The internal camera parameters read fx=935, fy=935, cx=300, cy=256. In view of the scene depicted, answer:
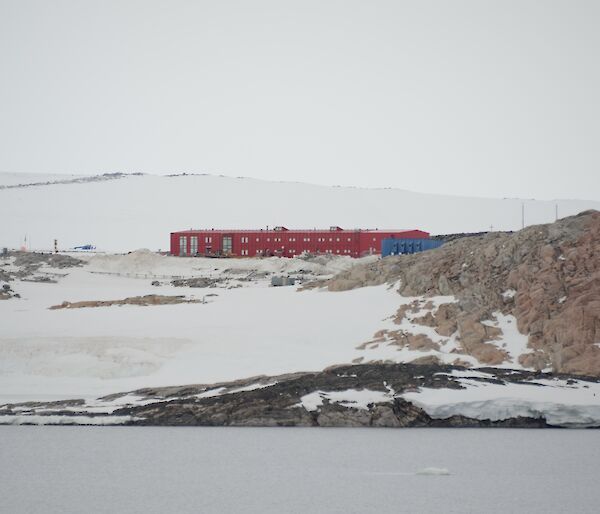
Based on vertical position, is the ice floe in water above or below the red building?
below

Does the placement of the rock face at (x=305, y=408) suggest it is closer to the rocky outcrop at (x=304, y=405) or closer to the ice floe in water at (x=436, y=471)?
the rocky outcrop at (x=304, y=405)

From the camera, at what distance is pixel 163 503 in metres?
14.2

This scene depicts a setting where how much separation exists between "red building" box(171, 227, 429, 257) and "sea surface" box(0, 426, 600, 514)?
6396cm

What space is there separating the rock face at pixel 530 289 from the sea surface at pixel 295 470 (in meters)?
4.28

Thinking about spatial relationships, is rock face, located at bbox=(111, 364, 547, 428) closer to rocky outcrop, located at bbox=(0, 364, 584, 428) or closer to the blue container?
rocky outcrop, located at bbox=(0, 364, 584, 428)

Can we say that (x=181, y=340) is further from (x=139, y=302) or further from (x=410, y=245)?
(x=410, y=245)

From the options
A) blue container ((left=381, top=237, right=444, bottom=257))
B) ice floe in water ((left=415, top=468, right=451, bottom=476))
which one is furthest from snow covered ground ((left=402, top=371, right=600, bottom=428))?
blue container ((left=381, top=237, right=444, bottom=257))

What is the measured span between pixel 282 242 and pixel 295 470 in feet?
235

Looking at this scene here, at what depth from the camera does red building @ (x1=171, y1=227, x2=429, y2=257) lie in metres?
85.4

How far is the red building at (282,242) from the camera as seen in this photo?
85.4 meters

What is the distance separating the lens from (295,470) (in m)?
16.7

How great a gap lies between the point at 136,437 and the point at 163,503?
5875 millimetres

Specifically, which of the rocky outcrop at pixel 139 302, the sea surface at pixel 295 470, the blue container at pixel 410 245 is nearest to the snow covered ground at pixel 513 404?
the sea surface at pixel 295 470

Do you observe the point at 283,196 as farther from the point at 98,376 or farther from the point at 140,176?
the point at 98,376
